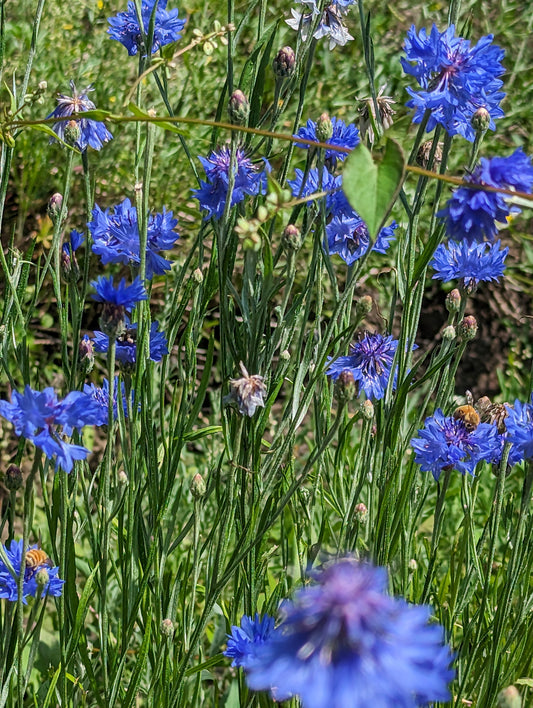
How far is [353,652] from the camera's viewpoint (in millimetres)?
333

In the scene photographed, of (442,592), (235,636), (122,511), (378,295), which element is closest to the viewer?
(235,636)

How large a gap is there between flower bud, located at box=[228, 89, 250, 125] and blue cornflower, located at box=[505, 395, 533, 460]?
1.24 feet

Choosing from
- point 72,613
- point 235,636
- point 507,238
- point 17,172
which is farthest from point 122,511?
point 507,238

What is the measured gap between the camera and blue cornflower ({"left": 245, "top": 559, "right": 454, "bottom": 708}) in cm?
33

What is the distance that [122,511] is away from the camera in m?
0.99

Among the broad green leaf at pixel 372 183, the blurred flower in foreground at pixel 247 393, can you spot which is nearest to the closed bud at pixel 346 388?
the blurred flower in foreground at pixel 247 393

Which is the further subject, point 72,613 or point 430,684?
point 72,613

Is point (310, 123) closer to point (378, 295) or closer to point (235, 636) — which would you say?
point (235, 636)

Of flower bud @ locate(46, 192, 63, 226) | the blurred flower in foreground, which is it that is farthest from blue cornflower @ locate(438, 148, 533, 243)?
flower bud @ locate(46, 192, 63, 226)

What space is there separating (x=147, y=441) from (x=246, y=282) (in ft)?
0.63

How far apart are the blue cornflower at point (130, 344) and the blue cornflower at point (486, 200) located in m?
0.35

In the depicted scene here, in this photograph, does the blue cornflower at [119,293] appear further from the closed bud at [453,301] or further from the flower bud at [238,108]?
the closed bud at [453,301]

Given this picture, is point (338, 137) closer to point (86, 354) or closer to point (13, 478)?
point (86, 354)

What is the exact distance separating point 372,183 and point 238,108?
0.26 meters
